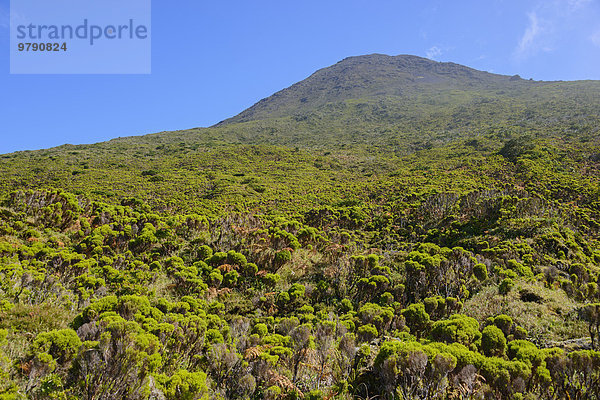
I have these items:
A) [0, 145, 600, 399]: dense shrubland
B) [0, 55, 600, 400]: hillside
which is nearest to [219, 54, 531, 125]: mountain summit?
[0, 55, 600, 400]: hillside

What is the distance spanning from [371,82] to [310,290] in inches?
4892

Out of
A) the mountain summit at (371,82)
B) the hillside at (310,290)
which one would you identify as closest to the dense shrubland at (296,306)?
the hillside at (310,290)

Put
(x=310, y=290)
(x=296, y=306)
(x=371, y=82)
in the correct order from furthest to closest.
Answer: (x=371, y=82), (x=310, y=290), (x=296, y=306)

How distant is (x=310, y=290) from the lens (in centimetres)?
863

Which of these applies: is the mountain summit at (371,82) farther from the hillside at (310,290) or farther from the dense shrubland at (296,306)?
the dense shrubland at (296,306)

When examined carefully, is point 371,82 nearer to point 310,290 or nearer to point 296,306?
point 310,290

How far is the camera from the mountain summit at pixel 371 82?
104m

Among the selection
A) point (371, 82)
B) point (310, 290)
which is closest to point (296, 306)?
point (310, 290)

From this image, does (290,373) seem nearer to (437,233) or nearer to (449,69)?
(437,233)

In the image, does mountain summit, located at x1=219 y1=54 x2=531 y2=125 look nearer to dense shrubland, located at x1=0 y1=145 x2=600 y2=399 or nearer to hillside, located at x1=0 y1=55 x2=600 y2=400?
hillside, located at x1=0 y1=55 x2=600 y2=400

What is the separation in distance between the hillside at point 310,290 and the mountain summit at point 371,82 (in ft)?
276

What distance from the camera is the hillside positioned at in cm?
419

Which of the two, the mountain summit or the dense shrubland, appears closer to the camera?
the dense shrubland

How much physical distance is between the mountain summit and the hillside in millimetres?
84000
